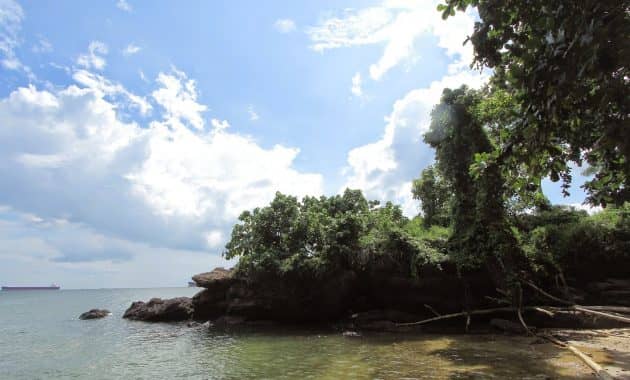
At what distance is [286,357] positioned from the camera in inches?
534

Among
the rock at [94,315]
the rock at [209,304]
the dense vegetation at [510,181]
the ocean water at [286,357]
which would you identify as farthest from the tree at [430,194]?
the rock at [94,315]

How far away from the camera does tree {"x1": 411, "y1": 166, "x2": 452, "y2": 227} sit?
28.8 metres

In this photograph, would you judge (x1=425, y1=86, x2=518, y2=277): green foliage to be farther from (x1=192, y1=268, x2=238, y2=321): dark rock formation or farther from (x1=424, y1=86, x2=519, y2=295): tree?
(x1=192, y1=268, x2=238, y2=321): dark rock formation

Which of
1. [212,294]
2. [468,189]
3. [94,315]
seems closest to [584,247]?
[468,189]

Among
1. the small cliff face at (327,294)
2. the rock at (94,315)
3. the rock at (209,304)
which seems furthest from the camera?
the rock at (94,315)

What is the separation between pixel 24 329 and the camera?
2697 centimetres

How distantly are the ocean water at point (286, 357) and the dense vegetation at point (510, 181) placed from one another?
4230 mm

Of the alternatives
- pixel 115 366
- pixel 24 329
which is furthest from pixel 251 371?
pixel 24 329

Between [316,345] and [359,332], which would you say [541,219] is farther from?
[316,345]

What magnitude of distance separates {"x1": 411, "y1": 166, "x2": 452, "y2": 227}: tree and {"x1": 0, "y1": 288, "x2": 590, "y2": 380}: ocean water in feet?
44.0

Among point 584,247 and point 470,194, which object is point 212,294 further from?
point 584,247

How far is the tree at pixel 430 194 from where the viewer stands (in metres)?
28.8

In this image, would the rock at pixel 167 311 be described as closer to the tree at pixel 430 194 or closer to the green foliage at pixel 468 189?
the tree at pixel 430 194

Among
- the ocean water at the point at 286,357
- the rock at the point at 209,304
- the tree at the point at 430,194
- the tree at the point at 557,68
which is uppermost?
the tree at the point at 430,194
